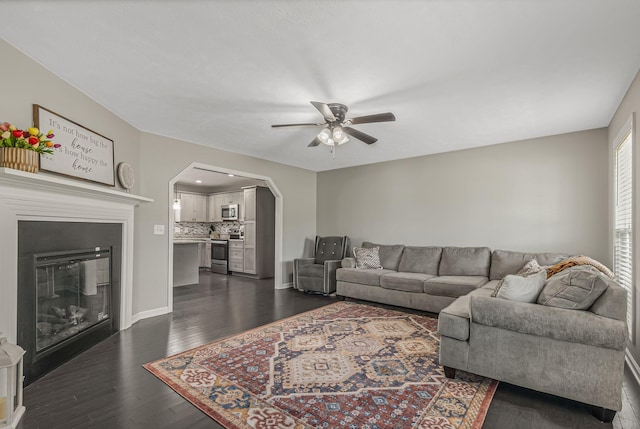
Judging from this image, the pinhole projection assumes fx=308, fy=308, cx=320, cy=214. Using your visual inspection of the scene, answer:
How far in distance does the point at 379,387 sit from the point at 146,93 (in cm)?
340

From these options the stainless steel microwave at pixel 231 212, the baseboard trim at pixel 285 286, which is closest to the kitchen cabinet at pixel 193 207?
the stainless steel microwave at pixel 231 212

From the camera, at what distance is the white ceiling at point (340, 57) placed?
1.88 meters

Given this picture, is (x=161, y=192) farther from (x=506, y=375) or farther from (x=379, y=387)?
(x=506, y=375)

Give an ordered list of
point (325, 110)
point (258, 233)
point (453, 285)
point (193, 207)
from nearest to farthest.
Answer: point (325, 110)
point (453, 285)
point (258, 233)
point (193, 207)

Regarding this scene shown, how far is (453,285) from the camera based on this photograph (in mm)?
4199

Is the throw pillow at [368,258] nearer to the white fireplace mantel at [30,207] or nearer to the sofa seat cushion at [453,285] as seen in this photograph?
the sofa seat cushion at [453,285]

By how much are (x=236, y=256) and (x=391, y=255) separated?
4327 millimetres

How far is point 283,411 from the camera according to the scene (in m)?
2.05

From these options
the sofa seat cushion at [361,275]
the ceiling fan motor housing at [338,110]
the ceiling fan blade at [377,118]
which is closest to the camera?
the ceiling fan blade at [377,118]

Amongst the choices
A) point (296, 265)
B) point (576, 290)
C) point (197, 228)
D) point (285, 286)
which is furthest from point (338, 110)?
point (197, 228)

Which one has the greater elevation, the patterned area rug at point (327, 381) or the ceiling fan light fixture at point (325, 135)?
the ceiling fan light fixture at point (325, 135)

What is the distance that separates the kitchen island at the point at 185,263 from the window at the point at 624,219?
21.2 ft

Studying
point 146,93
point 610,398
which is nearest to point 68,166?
point 146,93

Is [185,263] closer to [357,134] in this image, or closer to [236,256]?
[236,256]
